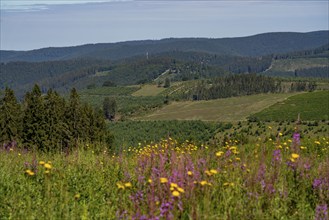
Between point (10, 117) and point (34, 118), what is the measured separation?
315cm

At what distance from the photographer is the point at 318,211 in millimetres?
5168

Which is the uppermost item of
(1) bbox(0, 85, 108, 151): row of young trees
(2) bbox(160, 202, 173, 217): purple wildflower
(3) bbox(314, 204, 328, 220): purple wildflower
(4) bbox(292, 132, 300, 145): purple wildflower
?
(4) bbox(292, 132, 300, 145): purple wildflower

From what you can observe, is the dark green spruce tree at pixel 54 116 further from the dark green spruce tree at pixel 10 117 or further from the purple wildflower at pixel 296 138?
the purple wildflower at pixel 296 138

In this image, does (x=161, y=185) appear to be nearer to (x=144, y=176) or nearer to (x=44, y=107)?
(x=144, y=176)

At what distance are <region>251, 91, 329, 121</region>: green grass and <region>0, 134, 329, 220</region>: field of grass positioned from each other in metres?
139

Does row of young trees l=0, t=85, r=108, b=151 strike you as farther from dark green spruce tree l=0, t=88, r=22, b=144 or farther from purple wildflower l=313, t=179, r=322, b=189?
purple wildflower l=313, t=179, r=322, b=189

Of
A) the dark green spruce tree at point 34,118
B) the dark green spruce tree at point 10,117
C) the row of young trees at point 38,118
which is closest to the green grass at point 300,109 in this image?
the row of young trees at point 38,118

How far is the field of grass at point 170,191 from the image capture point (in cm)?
523

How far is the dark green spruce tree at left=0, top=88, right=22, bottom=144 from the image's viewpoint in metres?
53.8

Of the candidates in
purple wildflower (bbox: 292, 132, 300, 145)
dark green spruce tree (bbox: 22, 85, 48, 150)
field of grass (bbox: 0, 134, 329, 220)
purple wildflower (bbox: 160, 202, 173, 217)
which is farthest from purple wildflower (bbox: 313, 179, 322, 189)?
dark green spruce tree (bbox: 22, 85, 48, 150)

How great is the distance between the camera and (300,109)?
156250 millimetres

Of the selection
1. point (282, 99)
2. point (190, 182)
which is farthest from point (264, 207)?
point (282, 99)

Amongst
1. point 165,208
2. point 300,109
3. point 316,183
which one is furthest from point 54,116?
point 300,109

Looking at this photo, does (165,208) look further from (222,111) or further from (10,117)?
(222,111)
